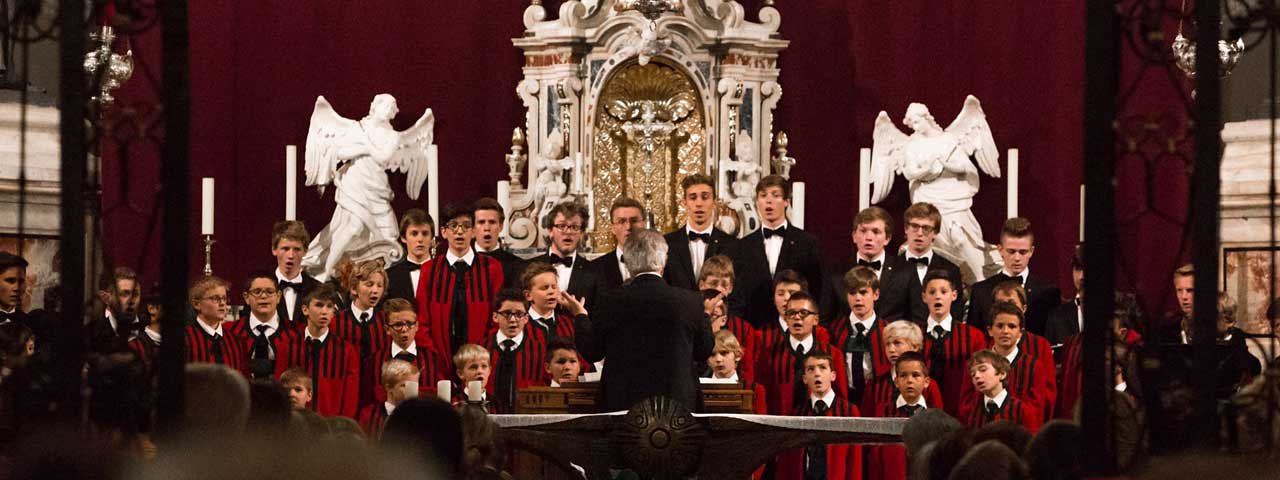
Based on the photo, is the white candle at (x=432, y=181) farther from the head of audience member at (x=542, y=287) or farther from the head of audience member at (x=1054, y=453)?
the head of audience member at (x=1054, y=453)

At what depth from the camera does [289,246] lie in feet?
34.3

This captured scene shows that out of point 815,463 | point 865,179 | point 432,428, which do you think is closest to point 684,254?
point 815,463

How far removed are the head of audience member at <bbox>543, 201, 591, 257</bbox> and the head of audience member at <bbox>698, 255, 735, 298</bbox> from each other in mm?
1118

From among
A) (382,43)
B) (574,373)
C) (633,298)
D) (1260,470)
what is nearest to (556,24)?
(382,43)

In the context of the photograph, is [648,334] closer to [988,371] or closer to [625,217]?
[988,371]

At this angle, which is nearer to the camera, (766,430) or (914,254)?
(766,430)

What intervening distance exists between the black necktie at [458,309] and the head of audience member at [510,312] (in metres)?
0.79

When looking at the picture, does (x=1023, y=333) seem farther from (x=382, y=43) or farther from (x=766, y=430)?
(x=382, y=43)

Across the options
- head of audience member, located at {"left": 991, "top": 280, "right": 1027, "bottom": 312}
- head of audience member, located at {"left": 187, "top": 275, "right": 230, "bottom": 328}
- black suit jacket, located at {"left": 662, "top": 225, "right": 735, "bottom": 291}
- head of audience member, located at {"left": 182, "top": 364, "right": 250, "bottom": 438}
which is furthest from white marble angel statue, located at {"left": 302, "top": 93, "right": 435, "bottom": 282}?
head of audience member, located at {"left": 182, "top": 364, "right": 250, "bottom": 438}

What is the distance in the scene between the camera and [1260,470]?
298cm

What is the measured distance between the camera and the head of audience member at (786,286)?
9.75m

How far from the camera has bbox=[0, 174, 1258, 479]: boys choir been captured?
9109 millimetres

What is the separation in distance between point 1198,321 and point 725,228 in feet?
23.0

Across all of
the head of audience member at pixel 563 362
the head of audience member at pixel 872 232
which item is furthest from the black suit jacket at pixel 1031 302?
the head of audience member at pixel 563 362
